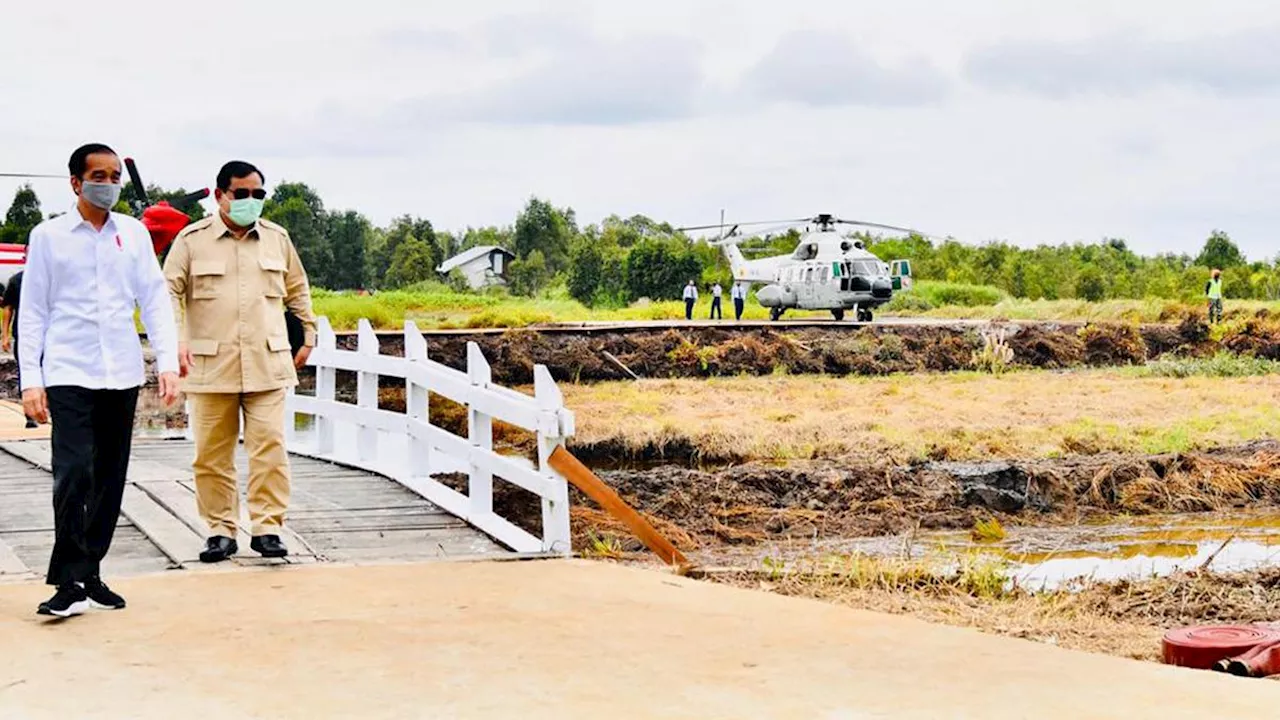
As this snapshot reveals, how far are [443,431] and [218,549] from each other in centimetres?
225

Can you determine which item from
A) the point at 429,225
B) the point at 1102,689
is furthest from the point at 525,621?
the point at 429,225

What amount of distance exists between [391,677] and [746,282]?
5009 centimetres

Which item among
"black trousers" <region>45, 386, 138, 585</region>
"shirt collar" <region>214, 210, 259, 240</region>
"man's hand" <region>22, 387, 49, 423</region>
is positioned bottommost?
"black trousers" <region>45, 386, 138, 585</region>

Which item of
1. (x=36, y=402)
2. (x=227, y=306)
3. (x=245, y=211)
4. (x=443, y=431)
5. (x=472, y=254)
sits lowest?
(x=443, y=431)

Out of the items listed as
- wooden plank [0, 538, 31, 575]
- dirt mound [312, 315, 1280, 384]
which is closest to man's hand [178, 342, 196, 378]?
wooden plank [0, 538, 31, 575]

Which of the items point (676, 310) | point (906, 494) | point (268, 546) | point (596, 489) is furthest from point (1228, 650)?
point (676, 310)

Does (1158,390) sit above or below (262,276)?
below

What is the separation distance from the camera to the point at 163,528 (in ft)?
30.3

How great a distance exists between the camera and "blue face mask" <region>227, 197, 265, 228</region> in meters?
8.24

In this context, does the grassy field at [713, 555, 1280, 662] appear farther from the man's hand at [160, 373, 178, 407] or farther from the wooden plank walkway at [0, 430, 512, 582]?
the man's hand at [160, 373, 178, 407]

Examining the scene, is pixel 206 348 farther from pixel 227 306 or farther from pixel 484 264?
pixel 484 264

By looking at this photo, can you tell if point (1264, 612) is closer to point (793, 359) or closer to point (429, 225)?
point (793, 359)

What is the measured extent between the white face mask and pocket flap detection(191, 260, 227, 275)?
1.42 metres

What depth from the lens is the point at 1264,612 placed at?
900 cm
